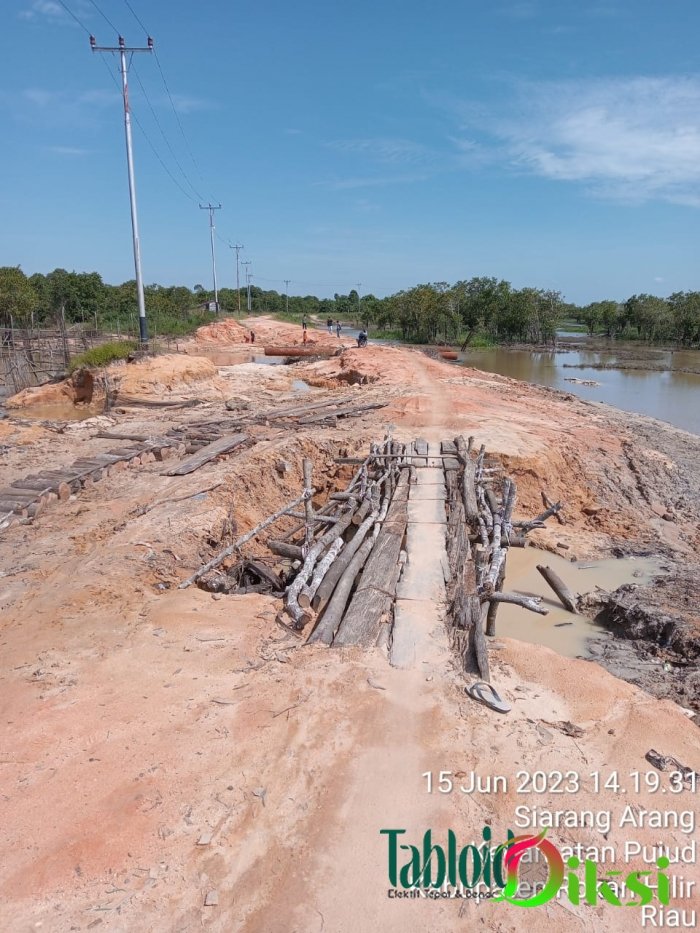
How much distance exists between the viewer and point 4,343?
66.3 ft

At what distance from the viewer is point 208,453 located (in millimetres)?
11633

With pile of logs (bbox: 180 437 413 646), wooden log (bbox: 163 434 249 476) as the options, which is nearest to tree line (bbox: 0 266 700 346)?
wooden log (bbox: 163 434 249 476)

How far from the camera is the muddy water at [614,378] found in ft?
81.8

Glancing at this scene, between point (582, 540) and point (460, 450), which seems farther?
point (460, 450)

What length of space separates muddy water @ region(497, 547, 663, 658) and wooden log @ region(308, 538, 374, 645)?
84.1 inches

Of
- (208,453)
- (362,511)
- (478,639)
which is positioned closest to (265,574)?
(362,511)

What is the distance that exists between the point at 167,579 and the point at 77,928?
169 inches

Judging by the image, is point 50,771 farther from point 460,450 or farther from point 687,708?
point 460,450

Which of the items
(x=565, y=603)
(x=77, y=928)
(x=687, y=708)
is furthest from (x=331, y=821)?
(x=565, y=603)

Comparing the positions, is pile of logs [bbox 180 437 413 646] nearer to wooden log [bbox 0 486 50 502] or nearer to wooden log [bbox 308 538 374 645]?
wooden log [bbox 308 538 374 645]

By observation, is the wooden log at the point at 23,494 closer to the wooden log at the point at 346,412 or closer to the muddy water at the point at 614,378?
the wooden log at the point at 346,412

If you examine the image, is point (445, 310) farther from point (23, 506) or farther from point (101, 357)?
point (23, 506)

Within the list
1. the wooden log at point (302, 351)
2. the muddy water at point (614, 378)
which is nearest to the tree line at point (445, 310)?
the muddy water at point (614, 378)

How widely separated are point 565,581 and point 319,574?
4.57m
